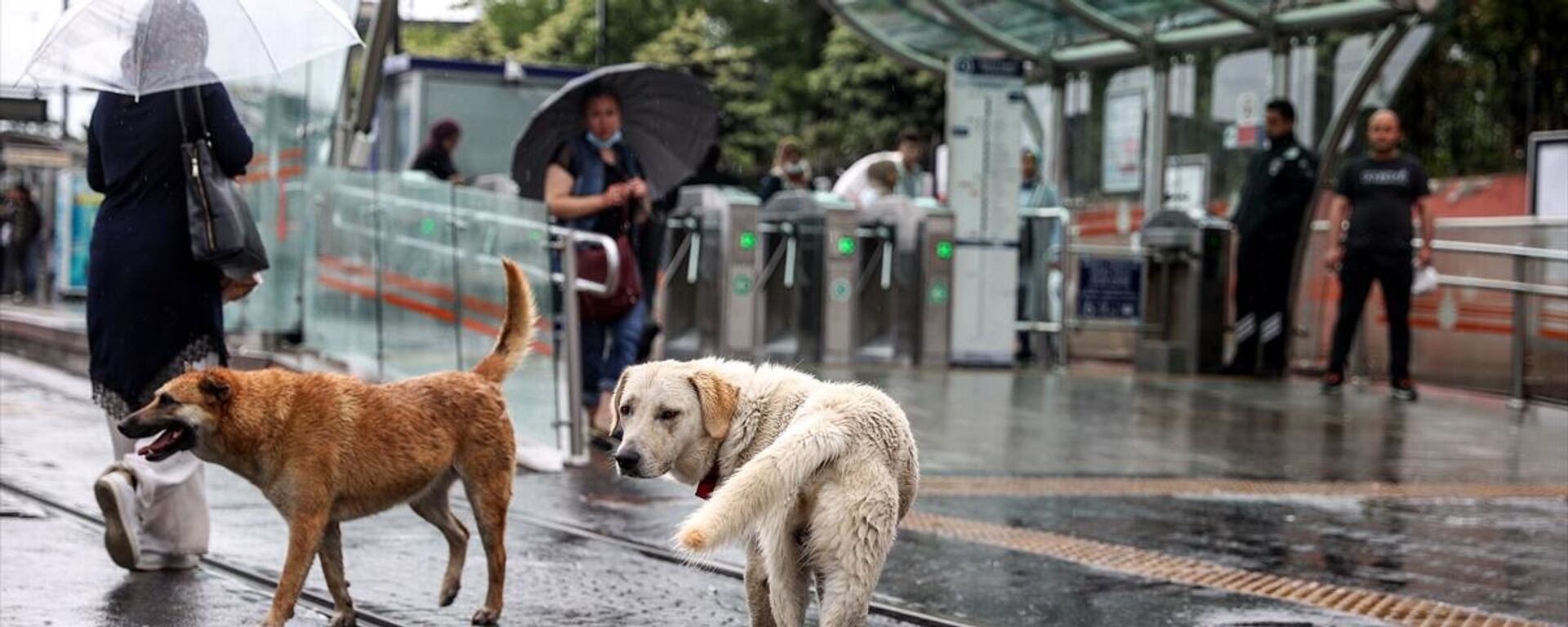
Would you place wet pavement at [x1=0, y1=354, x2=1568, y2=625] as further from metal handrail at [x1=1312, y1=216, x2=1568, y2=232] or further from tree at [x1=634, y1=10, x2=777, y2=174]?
tree at [x1=634, y1=10, x2=777, y2=174]

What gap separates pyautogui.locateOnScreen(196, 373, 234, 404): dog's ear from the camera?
602 cm

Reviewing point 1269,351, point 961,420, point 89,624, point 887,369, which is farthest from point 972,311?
point 89,624

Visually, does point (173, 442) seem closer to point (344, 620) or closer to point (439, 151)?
point (344, 620)

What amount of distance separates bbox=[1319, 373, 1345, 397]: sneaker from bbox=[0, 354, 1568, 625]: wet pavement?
160cm

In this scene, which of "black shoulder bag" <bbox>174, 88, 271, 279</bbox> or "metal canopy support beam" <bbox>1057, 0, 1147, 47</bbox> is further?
"metal canopy support beam" <bbox>1057, 0, 1147, 47</bbox>

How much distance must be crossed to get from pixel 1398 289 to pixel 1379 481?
493 centimetres

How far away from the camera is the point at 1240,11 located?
60.5ft

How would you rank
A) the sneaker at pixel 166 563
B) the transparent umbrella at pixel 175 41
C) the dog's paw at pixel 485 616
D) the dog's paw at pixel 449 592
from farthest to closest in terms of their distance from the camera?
1. the sneaker at pixel 166 563
2. the transparent umbrella at pixel 175 41
3. the dog's paw at pixel 449 592
4. the dog's paw at pixel 485 616

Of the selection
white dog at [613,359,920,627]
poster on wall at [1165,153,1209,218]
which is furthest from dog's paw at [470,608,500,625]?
poster on wall at [1165,153,1209,218]

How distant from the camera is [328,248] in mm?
15133

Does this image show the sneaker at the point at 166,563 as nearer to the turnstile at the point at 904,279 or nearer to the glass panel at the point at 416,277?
the glass panel at the point at 416,277

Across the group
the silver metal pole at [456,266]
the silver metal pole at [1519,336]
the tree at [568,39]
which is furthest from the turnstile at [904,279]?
the tree at [568,39]

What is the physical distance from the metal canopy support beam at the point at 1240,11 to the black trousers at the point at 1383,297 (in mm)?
3380

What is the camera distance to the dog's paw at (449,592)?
662 centimetres
